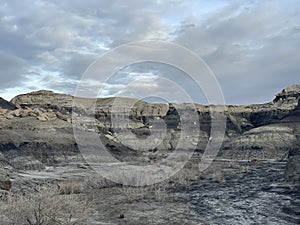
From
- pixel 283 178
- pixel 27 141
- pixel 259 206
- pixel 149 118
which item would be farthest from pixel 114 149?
pixel 149 118

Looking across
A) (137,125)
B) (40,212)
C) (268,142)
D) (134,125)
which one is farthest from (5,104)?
(40,212)

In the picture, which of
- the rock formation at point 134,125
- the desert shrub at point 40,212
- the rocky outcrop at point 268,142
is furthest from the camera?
the rocky outcrop at point 268,142

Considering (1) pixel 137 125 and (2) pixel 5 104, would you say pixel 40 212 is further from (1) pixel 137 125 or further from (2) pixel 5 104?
(2) pixel 5 104

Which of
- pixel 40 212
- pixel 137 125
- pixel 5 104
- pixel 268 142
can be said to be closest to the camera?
pixel 40 212

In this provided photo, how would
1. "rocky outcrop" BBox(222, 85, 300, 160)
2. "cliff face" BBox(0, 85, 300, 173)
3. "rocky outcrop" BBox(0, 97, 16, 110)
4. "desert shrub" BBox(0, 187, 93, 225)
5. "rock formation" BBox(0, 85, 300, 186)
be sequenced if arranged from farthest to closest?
1. "rocky outcrop" BBox(0, 97, 16, 110)
2. "rocky outcrop" BBox(222, 85, 300, 160)
3. "cliff face" BBox(0, 85, 300, 173)
4. "rock formation" BBox(0, 85, 300, 186)
5. "desert shrub" BBox(0, 187, 93, 225)

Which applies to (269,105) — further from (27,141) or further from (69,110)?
(27,141)

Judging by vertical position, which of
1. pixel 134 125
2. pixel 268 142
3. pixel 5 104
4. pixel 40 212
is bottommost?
pixel 40 212

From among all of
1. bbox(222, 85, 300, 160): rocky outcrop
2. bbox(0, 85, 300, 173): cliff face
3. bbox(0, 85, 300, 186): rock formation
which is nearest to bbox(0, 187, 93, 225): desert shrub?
bbox(0, 85, 300, 186): rock formation

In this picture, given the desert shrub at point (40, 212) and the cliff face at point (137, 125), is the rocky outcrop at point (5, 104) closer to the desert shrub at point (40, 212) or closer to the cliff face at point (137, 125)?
the cliff face at point (137, 125)

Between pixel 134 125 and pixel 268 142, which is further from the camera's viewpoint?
pixel 134 125

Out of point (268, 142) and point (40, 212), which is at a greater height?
point (268, 142)

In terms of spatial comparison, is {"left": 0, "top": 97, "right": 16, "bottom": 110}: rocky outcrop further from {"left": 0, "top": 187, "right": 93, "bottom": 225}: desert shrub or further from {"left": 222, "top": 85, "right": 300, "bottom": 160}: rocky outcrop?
{"left": 0, "top": 187, "right": 93, "bottom": 225}: desert shrub

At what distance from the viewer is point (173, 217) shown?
16734 mm

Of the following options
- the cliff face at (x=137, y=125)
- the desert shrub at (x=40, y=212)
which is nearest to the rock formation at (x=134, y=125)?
the cliff face at (x=137, y=125)
